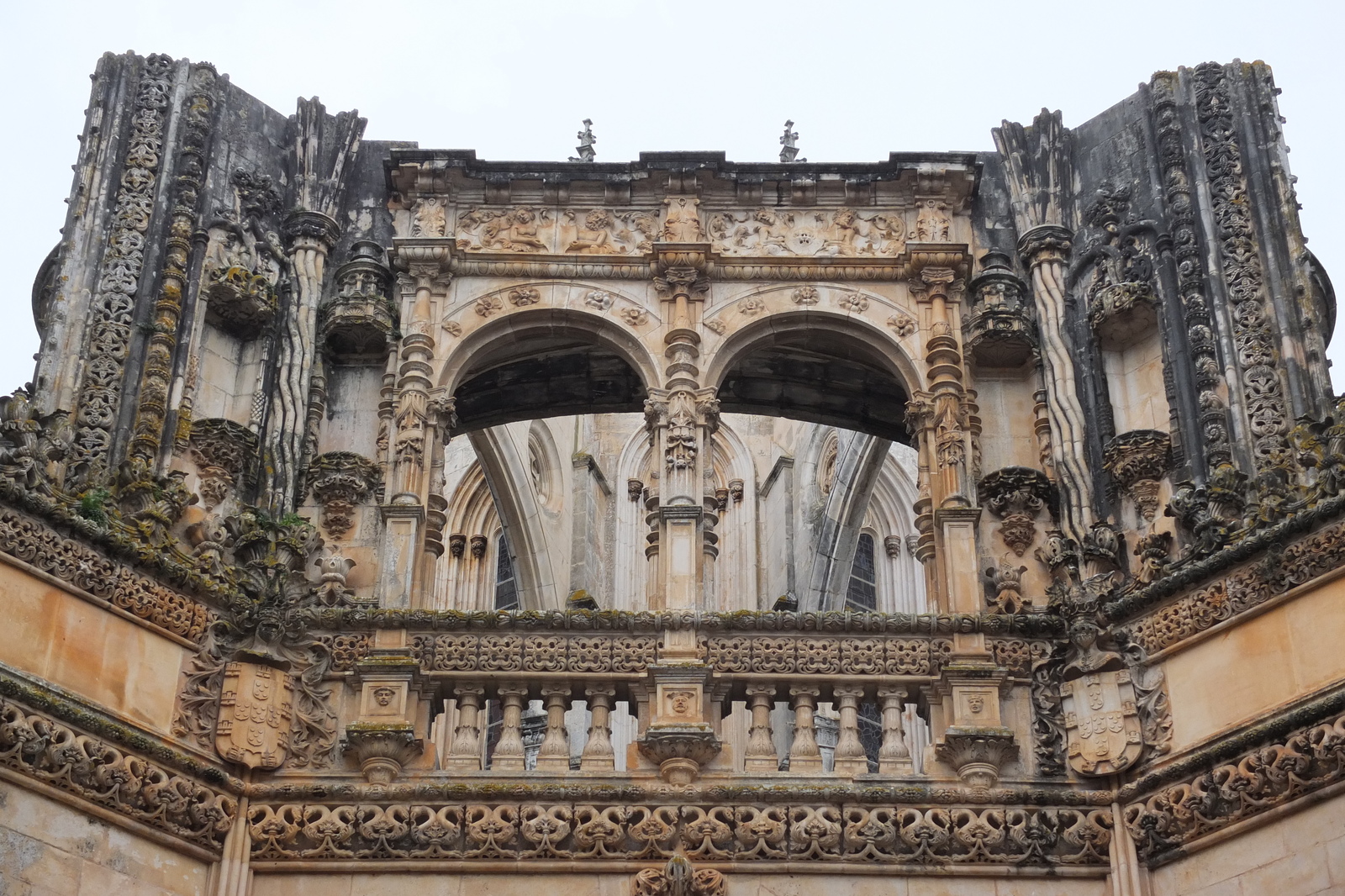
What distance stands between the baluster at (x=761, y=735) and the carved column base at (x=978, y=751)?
1101 millimetres

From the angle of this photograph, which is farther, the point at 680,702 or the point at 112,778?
the point at 680,702

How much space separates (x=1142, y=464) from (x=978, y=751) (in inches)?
93.7

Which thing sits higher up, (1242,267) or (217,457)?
(1242,267)

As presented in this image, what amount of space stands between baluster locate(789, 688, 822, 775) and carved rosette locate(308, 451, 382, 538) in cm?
329

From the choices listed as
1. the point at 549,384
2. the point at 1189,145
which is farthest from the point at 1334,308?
the point at 549,384

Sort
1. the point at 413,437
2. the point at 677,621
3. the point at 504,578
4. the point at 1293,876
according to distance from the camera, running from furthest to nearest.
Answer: the point at 504,578
the point at 413,437
the point at 677,621
the point at 1293,876

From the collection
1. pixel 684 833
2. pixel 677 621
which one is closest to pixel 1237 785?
pixel 684 833

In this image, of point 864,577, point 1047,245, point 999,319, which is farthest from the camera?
point 864,577

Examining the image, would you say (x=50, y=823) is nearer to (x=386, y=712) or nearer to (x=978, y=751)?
(x=386, y=712)

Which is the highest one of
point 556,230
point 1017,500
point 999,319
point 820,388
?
point 556,230

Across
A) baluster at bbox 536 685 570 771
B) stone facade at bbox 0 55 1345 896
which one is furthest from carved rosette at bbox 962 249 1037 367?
baluster at bbox 536 685 570 771

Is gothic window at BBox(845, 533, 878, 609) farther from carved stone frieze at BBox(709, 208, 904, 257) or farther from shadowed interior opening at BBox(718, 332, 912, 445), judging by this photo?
carved stone frieze at BBox(709, 208, 904, 257)

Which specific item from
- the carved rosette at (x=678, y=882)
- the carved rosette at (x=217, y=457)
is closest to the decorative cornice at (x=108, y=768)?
the carved rosette at (x=217, y=457)

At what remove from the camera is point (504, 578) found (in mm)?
25922
